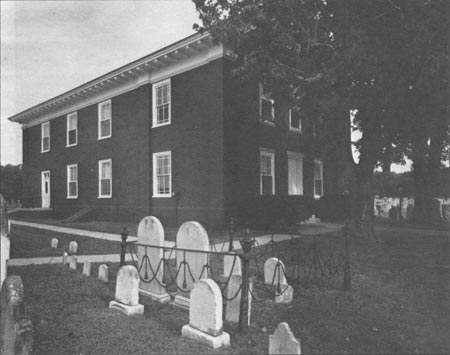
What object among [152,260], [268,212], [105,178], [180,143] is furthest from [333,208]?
[152,260]

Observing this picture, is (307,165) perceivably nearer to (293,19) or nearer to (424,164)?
(424,164)

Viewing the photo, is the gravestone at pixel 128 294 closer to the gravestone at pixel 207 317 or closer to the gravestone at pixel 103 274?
the gravestone at pixel 207 317

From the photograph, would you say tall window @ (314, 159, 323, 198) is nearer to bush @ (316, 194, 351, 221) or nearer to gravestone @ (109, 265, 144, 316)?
bush @ (316, 194, 351, 221)

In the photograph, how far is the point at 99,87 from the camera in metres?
20.4

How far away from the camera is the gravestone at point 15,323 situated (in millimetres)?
3115

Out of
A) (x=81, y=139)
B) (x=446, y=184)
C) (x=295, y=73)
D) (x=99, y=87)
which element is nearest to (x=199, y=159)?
(x=295, y=73)

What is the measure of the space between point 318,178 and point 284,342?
18740 millimetres

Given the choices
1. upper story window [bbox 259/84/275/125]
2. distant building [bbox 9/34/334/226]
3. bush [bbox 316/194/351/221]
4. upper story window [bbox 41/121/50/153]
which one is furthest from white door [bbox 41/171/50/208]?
bush [bbox 316/194/351/221]

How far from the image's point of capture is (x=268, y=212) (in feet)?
46.1

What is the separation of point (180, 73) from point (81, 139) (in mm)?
9643

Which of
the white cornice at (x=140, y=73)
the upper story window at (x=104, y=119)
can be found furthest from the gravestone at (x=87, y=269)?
the upper story window at (x=104, y=119)

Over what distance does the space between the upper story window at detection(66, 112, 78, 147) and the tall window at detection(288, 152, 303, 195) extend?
13670mm

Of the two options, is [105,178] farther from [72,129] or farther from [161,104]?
[161,104]

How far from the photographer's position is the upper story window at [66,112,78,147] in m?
23.1
